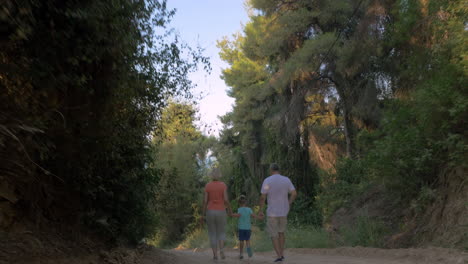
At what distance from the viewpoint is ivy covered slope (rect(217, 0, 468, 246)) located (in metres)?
12.3

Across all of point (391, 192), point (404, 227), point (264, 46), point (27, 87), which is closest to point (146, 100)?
point (27, 87)

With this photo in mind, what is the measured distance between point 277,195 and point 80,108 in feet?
15.4

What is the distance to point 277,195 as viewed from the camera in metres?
9.91

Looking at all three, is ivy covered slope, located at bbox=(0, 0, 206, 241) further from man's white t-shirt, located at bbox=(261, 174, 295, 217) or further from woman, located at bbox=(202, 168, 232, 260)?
man's white t-shirt, located at bbox=(261, 174, 295, 217)

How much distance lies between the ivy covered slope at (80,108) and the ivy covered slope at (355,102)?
6.80 metres

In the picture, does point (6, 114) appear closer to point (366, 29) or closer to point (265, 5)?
point (366, 29)

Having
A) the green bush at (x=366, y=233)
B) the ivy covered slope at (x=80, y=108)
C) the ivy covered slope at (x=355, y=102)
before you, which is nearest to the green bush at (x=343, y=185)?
the ivy covered slope at (x=355, y=102)

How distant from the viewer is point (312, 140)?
25391 millimetres

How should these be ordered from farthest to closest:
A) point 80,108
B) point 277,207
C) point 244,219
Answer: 1. point 244,219
2. point 277,207
3. point 80,108

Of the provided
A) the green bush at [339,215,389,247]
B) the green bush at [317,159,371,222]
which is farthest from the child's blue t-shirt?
the green bush at [317,159,371,222]

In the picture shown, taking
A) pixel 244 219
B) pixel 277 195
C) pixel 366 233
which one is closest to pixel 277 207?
pixel 277 195

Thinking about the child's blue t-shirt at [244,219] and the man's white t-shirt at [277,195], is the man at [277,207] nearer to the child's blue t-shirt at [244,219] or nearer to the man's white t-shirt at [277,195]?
the man's white t-shirt at [277,195]

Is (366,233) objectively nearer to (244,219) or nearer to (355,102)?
(244,219)

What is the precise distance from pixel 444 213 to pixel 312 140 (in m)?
13.7
